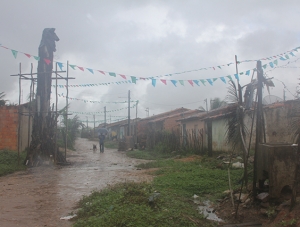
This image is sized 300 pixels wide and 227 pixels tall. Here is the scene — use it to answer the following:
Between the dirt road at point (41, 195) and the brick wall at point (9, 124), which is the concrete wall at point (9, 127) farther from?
the dirt road at point (41, 195)

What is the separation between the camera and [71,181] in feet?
34.5

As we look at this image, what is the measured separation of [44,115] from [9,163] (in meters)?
2.78

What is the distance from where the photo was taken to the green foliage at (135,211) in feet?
16.5

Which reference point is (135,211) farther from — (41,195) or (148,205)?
(41,195)

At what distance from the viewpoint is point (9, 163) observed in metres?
14.2

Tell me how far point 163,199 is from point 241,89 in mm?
2986

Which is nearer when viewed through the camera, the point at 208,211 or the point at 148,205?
the point at 148,205

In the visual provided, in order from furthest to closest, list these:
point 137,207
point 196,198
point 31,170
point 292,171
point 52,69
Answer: point 52,69 < point 31,170 < point 196,198 < point 292,171 < point 137,207

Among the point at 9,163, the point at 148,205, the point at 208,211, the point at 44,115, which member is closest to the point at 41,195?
the point at 148,205

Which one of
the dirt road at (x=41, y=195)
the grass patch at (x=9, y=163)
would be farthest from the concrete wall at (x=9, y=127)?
the dirt road at (x=41, y=195)

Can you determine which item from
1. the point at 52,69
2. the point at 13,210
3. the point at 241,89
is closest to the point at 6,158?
the point at 52,69

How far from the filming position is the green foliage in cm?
503

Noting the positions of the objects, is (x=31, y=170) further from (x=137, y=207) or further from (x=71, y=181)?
(x=137, y=207)

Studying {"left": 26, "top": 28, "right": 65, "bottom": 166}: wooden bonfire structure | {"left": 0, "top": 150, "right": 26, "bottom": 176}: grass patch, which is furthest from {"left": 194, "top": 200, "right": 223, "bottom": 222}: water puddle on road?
{"left": 26, "top": 28, "right": 65, "bottom": 166}: wooden bonfire structure
